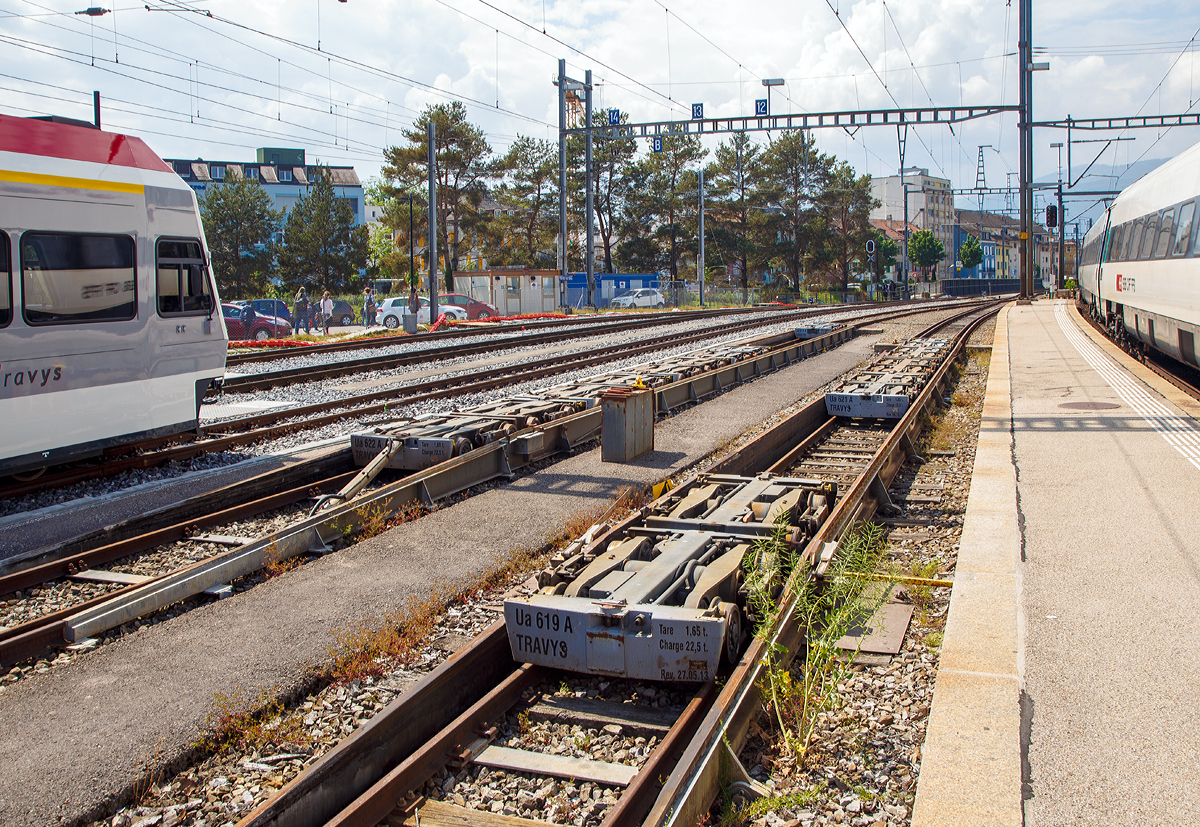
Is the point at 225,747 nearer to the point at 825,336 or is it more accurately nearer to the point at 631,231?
the point at 825,336

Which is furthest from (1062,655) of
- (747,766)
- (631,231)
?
(631,231)

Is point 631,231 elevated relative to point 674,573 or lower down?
elevated

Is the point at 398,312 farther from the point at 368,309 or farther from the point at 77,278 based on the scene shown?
the point at 77,278

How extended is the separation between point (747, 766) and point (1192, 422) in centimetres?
971

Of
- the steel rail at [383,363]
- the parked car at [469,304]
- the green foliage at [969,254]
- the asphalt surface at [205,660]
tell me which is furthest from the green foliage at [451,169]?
the green foliage at [969,254]

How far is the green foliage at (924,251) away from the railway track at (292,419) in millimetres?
102472

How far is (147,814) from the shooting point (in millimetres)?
3834

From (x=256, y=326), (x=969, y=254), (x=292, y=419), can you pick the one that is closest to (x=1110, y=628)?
(x=292, y=419)

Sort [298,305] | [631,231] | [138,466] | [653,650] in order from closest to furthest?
[653,650] → [138,466] → [298,305] → [631,231]

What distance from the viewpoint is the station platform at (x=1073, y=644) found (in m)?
3.67

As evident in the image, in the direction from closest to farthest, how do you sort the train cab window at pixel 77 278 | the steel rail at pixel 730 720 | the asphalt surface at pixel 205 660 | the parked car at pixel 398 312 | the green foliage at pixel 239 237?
the steel rail at pixel 730 720 → the asphalt surface at pixel 205 660 → the train cab window at pixel 77 278 → the parked car at pixel 398 312 → the green foliage at pixel 239 237

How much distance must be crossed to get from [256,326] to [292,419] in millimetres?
21327

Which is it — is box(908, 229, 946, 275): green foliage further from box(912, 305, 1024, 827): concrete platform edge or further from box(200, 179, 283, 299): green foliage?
box(912, 305, 1024, 827): concrete platform edge

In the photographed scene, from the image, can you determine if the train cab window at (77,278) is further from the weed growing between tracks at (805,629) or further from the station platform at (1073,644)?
the station platform at (1073,644)
